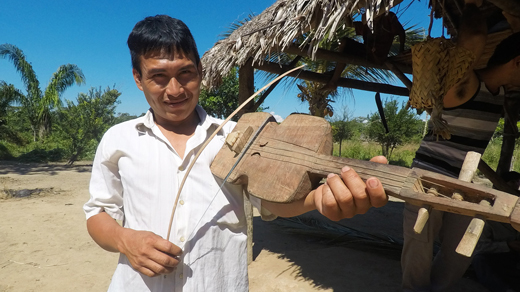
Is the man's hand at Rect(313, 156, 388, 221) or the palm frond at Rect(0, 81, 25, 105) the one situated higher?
the palm frond at Rect(0, 81, 25, 105)

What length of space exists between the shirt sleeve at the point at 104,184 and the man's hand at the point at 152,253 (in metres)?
0.24

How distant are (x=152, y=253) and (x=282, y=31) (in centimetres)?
226

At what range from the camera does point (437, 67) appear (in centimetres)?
159

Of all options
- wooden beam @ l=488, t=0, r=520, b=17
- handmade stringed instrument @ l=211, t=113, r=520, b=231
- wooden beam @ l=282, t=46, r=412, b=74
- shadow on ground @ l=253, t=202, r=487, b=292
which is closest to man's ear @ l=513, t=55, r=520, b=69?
wooden beam @ l=488, t=0, r=520, b=17

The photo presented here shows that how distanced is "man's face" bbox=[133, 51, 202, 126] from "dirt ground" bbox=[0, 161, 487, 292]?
268cm

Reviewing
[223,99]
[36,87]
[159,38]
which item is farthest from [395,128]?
[36,87]

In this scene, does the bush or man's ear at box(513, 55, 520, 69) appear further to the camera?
the bush

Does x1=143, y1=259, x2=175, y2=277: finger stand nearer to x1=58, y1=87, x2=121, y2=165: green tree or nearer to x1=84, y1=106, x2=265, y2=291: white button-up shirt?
x1=84, y1=106, x2=265, y2=291: white button-up shirt

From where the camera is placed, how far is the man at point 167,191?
111 centimetres

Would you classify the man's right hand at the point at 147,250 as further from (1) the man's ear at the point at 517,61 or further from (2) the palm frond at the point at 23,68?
(2) the palm frond at the point at 23,68

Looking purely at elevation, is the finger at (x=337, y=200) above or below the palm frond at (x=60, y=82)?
below

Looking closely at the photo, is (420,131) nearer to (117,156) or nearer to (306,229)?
(306,229)

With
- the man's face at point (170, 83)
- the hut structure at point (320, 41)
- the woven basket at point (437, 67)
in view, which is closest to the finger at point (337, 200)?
the man's face at point (170, 83)

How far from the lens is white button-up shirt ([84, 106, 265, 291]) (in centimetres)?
111
